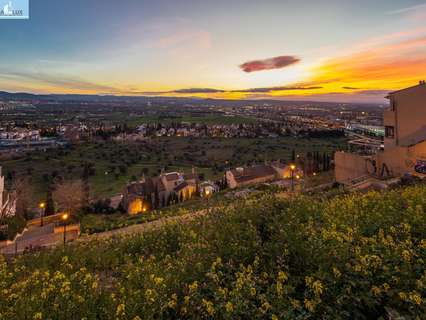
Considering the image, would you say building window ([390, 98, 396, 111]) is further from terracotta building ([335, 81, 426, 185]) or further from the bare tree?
the bare tree

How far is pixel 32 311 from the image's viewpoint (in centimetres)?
296

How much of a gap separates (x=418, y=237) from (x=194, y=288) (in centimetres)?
373

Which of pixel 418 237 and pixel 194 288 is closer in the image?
pixel 194 288

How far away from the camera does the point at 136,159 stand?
212ft

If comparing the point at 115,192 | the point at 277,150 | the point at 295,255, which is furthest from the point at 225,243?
the point at 277,150

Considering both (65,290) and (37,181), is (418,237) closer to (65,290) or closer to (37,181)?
(65,290)

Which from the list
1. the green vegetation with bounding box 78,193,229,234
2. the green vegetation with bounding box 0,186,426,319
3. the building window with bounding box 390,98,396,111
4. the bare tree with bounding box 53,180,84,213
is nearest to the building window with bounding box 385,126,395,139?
the building window with bounding box 390,98,396,111

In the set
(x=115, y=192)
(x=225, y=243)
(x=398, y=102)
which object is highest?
(x=398, y=102)

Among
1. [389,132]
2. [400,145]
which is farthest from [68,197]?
[400,145]

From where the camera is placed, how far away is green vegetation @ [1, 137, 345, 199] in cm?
4909

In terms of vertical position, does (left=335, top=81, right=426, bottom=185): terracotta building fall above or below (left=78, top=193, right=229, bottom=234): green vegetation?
above

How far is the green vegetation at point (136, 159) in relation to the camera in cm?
4909

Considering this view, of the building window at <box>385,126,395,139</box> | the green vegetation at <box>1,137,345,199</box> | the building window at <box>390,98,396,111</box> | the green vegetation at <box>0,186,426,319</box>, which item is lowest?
the green vegetation at <box>1,137,345,199</box>

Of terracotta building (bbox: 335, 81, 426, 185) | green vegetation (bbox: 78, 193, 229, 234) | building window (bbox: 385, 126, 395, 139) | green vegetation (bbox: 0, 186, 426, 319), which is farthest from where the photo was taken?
building window (bbox: 385, 126, 395, 139)
